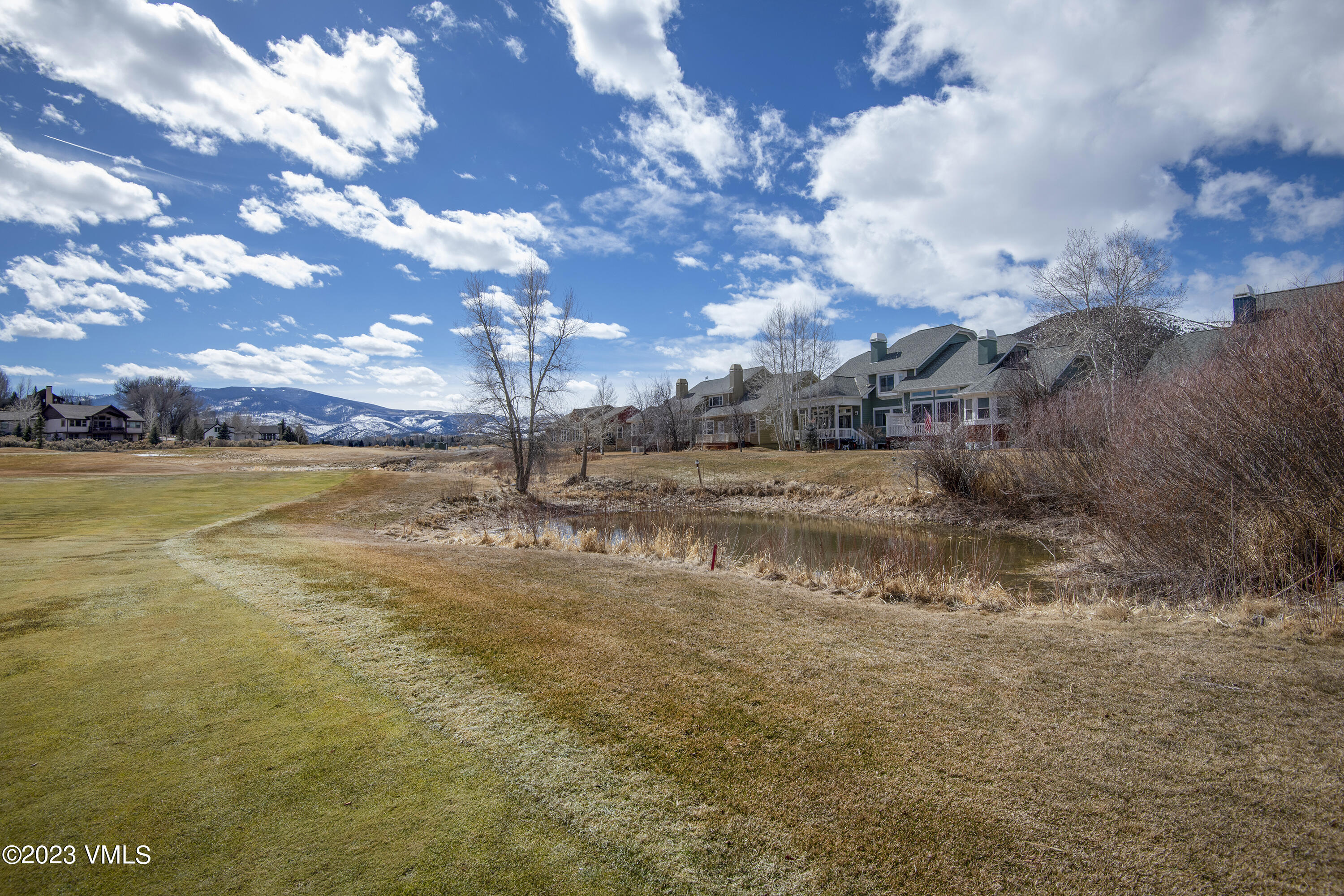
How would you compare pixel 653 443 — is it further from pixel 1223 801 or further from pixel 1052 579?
pixel 1223 801

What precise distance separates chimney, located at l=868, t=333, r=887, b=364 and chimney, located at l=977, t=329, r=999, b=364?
28.8 feet

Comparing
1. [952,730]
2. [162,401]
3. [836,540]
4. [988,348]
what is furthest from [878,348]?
[162,401]

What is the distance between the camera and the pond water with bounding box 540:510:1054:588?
1419 centimetres

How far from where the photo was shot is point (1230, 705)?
4.52 m

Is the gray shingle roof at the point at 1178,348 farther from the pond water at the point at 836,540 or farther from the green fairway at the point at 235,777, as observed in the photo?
the green fairway at the point at 235,777

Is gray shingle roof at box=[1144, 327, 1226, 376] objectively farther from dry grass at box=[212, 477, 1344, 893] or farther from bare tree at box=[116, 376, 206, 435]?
bare tree at box=[116, 376, 206, 435]

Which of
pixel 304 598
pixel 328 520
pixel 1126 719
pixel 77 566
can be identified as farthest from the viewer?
pixel 328 520

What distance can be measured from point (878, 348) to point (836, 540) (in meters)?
30.3

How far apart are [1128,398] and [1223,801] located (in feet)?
40.9

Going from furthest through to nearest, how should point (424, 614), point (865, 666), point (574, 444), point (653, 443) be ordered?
point (653, 443), point (574, 444), point (424, 614), point (865, 666)

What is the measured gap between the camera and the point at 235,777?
136 inches

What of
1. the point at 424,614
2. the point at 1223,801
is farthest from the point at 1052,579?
the point at 424,614

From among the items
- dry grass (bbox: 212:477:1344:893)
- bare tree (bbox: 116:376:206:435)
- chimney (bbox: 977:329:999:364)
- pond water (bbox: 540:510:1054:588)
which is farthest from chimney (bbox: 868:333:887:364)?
bare tree (bbox: 116:376:206:435)

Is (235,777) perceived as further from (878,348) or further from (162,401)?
(162,401)
